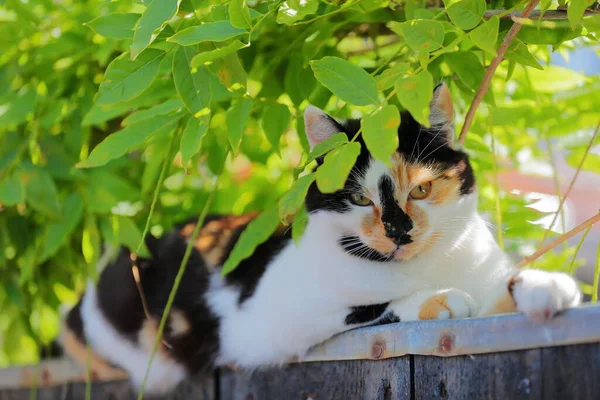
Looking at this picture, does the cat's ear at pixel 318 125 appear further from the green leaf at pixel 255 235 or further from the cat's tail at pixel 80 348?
the cat's tail at pixel 80 348

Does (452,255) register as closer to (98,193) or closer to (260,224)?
(260,224)

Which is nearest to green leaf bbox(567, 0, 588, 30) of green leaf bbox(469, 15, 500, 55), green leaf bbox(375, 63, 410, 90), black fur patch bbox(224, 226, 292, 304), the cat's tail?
green leaf bbox(469, 15, 500, 55)

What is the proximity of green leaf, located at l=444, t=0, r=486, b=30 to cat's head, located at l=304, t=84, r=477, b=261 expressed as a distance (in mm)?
360

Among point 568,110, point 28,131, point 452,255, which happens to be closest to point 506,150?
point 568,110

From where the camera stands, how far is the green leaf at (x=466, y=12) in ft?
3.26

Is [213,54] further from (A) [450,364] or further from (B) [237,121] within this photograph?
(A) [450,364]

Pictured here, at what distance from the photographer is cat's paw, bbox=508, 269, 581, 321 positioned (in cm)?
96

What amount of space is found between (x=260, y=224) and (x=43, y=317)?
3.66ft

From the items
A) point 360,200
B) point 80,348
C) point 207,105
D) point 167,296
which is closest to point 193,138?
point 207,105

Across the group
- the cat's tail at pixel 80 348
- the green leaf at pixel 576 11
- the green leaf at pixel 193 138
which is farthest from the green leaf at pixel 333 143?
the cat's tail at pixel 80 348

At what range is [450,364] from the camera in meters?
1.10

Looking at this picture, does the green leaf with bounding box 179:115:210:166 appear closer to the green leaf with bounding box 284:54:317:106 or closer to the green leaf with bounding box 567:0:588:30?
the green leaf with bounding box 284:54:317:106

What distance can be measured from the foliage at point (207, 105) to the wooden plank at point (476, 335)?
264 millimetres

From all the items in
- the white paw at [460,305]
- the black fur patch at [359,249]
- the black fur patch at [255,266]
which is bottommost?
the black fur patch at [255,266]
